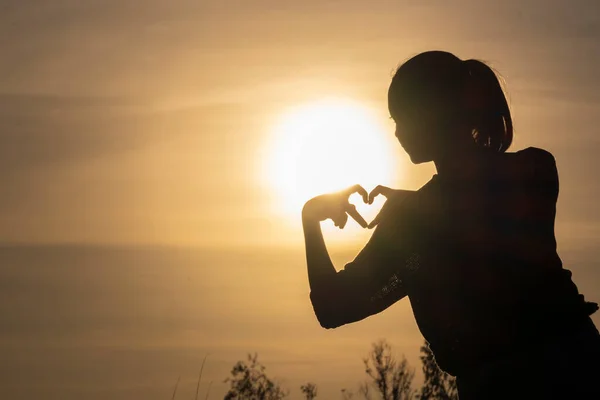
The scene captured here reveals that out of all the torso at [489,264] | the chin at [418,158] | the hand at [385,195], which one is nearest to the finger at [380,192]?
the hand at [385,195]

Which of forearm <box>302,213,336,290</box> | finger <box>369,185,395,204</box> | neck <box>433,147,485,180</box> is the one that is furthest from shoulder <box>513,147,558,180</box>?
forearm <box>302,213,336,290</box>

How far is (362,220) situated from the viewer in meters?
3.31

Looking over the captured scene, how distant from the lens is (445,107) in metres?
3.22

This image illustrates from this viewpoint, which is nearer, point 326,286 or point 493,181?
point 493,181

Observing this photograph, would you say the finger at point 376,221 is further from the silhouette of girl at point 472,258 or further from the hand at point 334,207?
the hand at point 334,207

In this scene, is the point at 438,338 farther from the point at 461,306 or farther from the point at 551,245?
the point at 551,245

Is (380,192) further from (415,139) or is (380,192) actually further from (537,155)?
(537,155)

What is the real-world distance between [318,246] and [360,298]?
0.20 metres

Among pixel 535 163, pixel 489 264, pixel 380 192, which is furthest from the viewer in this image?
pixel 380 192

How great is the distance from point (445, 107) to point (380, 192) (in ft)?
0.99

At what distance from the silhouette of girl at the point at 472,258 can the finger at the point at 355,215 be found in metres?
0.01

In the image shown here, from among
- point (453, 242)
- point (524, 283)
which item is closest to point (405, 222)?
point (453, 242)

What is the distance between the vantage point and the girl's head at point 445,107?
3205 mm

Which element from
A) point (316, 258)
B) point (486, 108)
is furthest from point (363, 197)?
point (486, 108)
